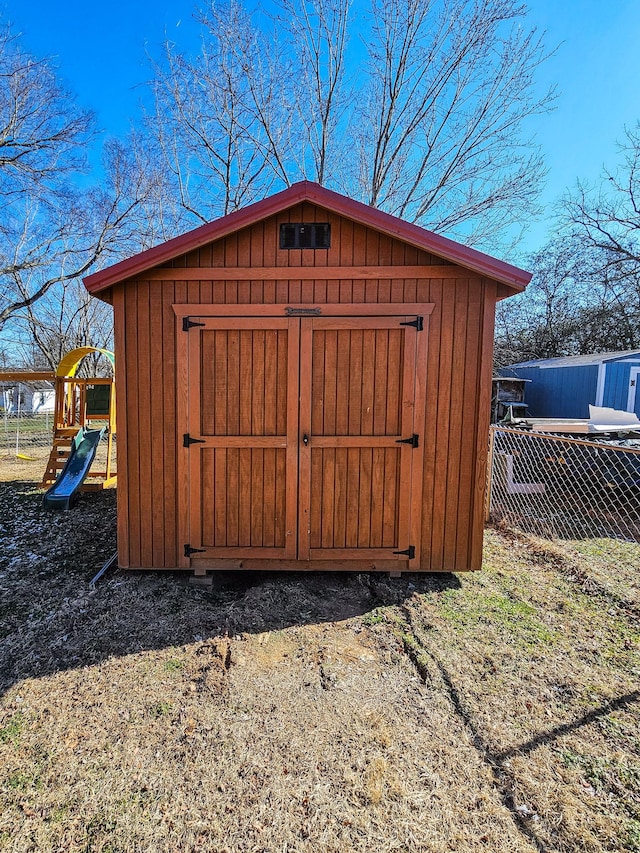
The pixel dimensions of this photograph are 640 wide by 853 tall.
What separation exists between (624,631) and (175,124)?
12716 millimetres

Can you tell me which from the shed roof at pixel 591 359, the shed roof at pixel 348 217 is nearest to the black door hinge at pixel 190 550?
the shed roof at pixel 348 217

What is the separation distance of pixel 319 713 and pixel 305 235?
10.4 feet

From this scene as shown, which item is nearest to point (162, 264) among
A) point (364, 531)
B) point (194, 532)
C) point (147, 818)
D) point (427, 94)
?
point (194, 532)

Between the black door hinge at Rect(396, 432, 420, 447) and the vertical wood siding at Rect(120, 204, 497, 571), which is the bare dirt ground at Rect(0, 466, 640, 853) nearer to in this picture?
the vertical wood siding at Rect(120, 204, 497, 571)

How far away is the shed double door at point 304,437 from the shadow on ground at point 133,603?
27 centimetres

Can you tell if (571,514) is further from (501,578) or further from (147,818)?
A: (147,818)

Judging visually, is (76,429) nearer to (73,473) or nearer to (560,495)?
(73,473)

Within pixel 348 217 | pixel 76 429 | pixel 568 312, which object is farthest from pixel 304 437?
pixel 568 312

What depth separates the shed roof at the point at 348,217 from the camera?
9.95 feet

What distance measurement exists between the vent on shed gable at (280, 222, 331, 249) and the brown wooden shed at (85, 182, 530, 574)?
0.01m

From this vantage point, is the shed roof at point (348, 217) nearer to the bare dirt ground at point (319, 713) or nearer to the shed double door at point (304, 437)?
the shed double door at point (304, 437)

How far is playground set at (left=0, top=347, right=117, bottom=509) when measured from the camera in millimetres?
6192

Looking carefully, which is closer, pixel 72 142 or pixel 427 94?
pixel 427 94

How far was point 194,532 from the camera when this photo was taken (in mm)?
3422
